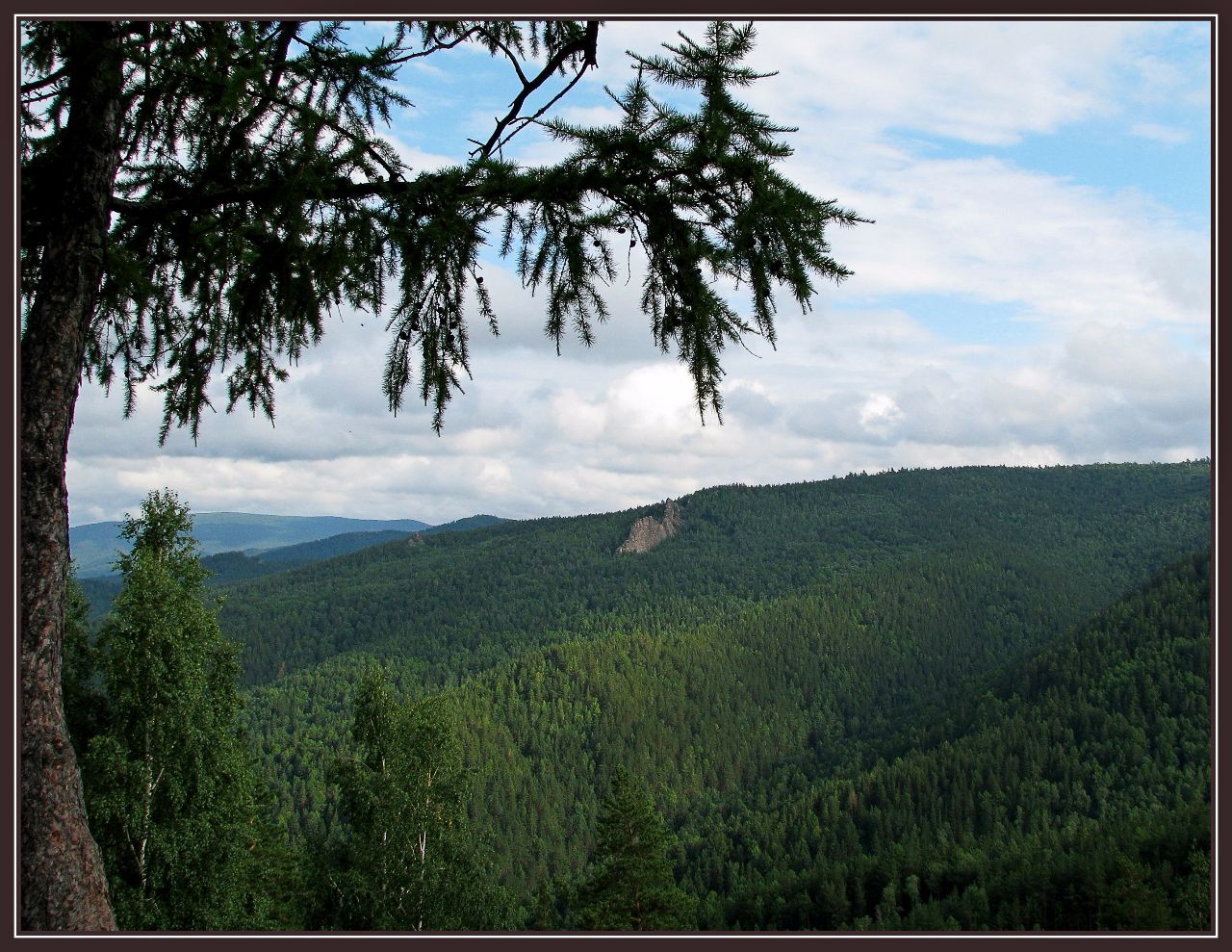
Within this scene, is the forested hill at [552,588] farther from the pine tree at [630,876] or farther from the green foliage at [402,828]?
the green foliage at [402,828]

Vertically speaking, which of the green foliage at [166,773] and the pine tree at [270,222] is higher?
the pine tree at [270,222]

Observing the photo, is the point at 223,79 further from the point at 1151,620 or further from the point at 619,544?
the point at 619,544

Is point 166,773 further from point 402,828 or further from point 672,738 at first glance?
point 672,738

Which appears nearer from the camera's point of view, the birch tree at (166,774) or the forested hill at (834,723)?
the birch tree at (166,774)

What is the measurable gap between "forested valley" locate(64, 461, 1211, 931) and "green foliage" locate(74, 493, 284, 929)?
39 mm

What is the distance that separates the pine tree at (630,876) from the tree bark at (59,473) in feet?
48.9

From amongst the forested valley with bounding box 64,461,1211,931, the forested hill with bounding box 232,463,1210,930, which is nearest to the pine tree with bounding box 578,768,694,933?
the forested valley with bounding box 64,461,1211,931

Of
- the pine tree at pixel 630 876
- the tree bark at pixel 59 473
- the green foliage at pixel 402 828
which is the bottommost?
the pine tree at pixel 630 876

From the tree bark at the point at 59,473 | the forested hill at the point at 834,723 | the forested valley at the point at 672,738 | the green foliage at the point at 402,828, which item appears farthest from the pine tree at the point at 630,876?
the tree bark at the point at 59,473

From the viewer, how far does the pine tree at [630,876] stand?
1661cm

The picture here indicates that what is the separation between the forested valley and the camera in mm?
10734

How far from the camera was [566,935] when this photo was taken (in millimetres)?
2879

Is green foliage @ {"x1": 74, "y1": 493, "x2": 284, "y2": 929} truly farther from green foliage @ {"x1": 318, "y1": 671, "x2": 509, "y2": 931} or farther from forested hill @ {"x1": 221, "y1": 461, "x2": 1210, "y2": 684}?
forested hill @ {"x1": 221, "y1": 461, "x2": 1210, "y2": 684}

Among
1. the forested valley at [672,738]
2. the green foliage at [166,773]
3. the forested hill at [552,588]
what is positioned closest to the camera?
the green foliage at [166,773]
